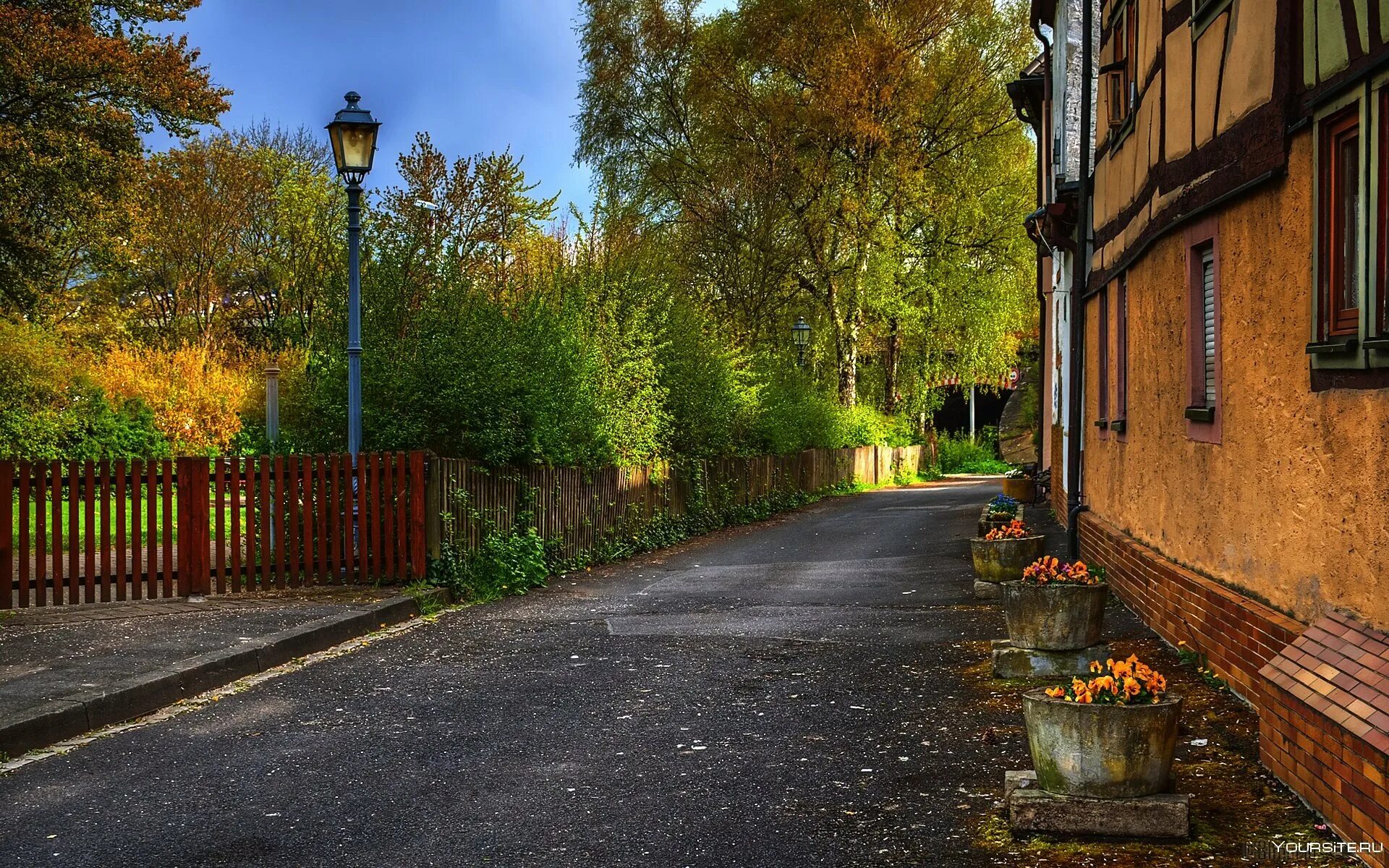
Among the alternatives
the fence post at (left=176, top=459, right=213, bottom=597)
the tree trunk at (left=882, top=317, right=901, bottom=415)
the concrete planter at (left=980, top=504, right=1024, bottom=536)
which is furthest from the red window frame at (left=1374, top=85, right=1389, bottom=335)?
the tree trunk at (left=882, top=317, right=901, bottom=415)

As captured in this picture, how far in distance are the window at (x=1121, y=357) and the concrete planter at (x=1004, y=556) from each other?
1.39 m

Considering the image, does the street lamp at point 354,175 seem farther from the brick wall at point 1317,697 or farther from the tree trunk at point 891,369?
the tree trunk at point 891,369

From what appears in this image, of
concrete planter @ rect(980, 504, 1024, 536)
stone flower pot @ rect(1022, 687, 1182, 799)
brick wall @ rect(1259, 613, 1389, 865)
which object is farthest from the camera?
concrete planter @ rect(980, 504, 1024, 536)

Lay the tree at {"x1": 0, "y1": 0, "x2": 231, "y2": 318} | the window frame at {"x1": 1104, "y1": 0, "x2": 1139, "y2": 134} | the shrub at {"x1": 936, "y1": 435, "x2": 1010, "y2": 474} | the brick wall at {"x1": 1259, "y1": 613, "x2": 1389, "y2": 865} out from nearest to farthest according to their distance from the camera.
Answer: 1. the brick wall at {"x1": 1259, "y1": 613, "x2": 1389, "y2": 865}
2. the window frame at {"x1": 1104, "y1": 0, "x2": 1139, "y2": 134}
3. the tree at {"x1": 0, "y1": 0, "x2": 231, "y2": 318}
4. the shrub at {"x1": 936, "y1": 435, "x2": 1010, "y2": 474}

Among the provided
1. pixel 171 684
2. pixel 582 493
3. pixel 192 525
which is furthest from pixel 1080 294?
pixel 171 684

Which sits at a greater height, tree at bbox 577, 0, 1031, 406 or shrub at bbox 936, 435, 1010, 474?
tree at bbox 577, 0, 1031, 406

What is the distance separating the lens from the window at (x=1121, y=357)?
1198 centimetres

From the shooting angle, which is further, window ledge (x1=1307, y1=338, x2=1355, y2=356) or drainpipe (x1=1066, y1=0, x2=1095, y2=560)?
drainpipe (x1=1066, y1=0, x2=1095, y2=560)

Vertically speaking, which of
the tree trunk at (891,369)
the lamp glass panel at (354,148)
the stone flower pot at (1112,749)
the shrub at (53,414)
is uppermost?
the lamp glass panel at (354,148)

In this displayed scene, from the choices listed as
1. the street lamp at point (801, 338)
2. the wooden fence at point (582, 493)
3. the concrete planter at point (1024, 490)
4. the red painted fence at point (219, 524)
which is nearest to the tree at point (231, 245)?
the street lamp at point (801, 338)

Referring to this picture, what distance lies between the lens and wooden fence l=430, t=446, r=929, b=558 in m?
13.3

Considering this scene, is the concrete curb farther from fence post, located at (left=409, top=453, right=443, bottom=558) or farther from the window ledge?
the window ledge

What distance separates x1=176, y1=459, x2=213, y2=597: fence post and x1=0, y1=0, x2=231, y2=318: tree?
1016 centimetres

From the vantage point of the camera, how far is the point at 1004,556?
12.0 meters
